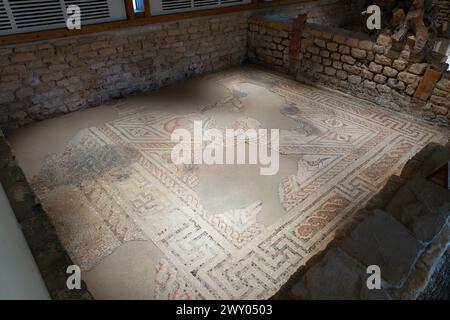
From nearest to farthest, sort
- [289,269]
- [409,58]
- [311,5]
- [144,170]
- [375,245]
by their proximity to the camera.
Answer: [375,245]
[289,269]
[144,170]
[409,58]
[311,5]

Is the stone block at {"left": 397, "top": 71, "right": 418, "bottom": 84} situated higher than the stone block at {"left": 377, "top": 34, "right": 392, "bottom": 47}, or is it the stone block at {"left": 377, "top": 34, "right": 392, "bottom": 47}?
the stone block at {"left": 377, "top": 34, "right": 392, "bottom": 47}

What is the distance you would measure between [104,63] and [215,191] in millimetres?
2744

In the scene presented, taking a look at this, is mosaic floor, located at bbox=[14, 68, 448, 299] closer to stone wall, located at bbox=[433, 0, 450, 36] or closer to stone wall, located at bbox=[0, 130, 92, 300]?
stone wall, located at bbox=[0, 130, 92, 300]

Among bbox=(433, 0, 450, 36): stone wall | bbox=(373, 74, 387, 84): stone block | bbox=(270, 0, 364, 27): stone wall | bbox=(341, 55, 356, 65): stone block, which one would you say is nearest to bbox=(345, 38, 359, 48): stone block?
bbox=(341, 55, 356, 65): stone block

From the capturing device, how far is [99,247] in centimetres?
242

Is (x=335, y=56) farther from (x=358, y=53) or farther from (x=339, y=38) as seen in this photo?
(x=358, y=53)

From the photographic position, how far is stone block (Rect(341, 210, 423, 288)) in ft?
4.62

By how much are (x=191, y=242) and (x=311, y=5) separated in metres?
6.62

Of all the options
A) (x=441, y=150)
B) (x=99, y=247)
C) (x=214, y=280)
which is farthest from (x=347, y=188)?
(x=99, y=247)

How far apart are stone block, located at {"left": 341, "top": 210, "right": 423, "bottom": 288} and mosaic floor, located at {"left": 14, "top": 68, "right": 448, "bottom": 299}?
0.83m
